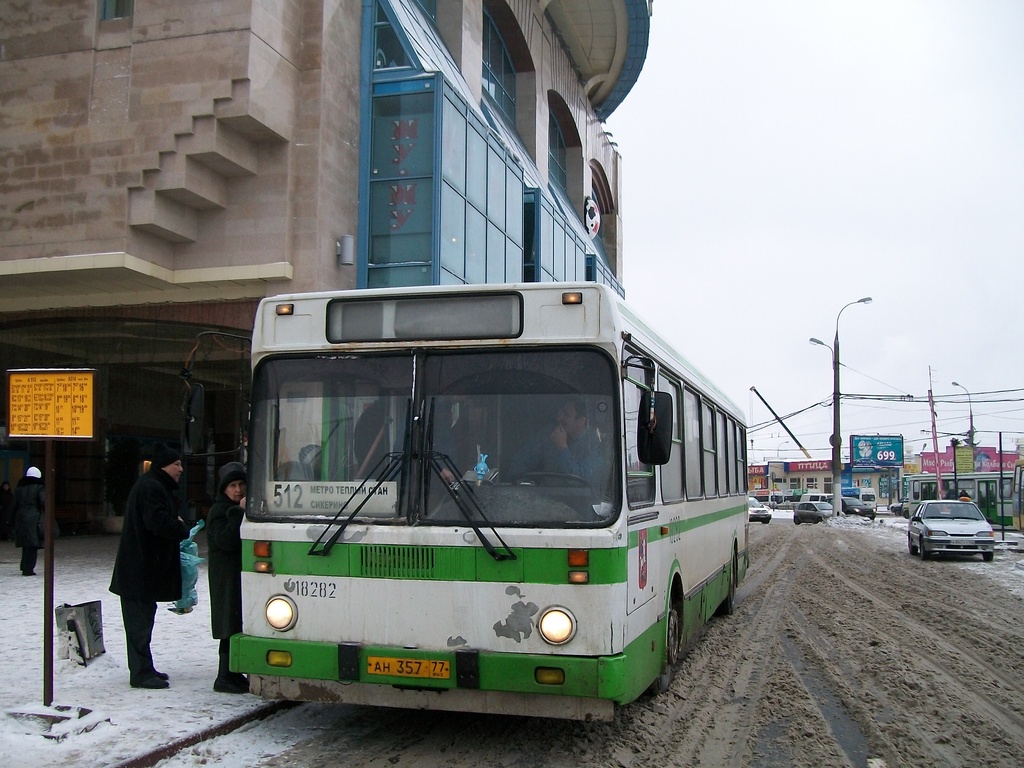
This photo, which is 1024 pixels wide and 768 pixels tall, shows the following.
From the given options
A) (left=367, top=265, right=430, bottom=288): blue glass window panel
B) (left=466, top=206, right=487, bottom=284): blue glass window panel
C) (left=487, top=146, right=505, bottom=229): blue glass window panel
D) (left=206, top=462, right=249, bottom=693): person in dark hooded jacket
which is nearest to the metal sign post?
(left=206, top=462, right=249, bottom=693): person in dark hooded jacket

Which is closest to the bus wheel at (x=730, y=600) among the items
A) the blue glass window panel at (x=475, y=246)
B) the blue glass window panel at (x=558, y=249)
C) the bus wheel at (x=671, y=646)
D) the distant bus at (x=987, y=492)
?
the bus wheel at (x=671, y=646)

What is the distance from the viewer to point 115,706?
22.1ft

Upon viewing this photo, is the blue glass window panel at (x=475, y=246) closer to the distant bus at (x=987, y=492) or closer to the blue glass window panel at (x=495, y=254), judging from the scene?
the blue glass window panel at (x=495, y=254)

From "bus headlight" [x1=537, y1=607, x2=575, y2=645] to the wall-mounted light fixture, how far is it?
41.9 feet

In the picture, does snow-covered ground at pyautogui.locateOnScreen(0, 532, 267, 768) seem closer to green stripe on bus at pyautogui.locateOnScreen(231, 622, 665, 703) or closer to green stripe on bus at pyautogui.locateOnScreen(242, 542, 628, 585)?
green stripe on bus at pyautogui.locateOnScreen(231, 622, 665, 703)

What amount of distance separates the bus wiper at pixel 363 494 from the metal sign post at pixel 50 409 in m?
2.08

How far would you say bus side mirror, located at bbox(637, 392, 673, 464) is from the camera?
5738mm

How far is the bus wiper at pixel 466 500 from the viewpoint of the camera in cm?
554

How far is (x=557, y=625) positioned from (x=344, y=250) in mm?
12963

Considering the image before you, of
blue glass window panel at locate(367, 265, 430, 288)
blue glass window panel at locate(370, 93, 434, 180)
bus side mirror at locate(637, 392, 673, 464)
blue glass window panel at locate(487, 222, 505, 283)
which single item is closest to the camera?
bus side mirror at locate(637, 392, 673, 464)

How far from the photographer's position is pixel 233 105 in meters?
15.8

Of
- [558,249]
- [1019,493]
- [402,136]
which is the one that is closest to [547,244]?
[558,249]

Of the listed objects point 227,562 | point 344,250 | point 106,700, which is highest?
point 344,250

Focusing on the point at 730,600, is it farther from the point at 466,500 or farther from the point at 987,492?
the point at 987,492
